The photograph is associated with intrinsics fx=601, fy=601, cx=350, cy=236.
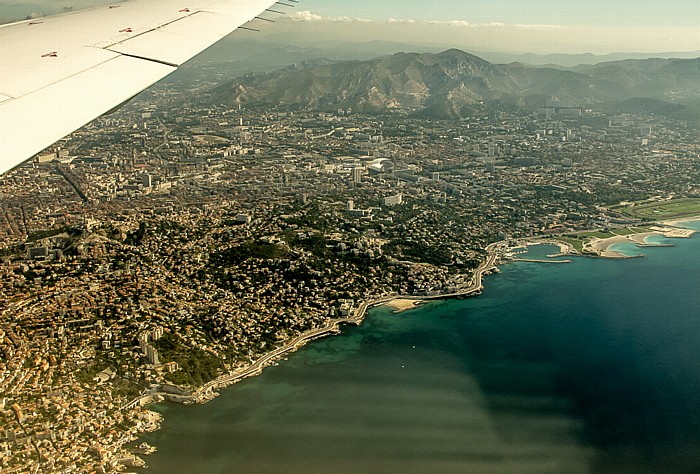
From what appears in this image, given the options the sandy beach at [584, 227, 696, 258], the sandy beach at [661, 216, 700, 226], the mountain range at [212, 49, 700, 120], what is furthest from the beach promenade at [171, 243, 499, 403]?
the mountain range at [212, 49, 700, 120]

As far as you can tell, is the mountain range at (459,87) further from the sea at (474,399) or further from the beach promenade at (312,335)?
the sea at (474,399)

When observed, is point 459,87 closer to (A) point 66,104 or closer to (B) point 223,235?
(B) point 223,235

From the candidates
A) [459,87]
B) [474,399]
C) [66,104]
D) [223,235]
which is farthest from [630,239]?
[459,87]

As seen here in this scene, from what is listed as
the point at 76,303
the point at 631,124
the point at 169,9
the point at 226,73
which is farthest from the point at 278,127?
the point at 226,73

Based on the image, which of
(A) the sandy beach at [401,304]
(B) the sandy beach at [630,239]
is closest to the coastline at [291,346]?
(A) the sandy beach at [401,304]

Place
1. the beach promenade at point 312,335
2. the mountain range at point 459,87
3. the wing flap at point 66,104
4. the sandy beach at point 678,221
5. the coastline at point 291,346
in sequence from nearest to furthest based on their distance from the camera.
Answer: the wing flap at point 66,104
the coastline at point 291,346
the beach promenade at point 312,335
the sandy beach at point 678,221
the mountain range at point 459,87
